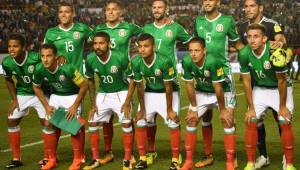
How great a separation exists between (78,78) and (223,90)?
1.80 metres

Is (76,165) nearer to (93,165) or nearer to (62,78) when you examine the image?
(93,165)

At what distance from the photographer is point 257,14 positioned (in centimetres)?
845

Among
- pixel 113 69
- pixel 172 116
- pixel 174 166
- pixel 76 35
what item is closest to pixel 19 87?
pixel 76 35

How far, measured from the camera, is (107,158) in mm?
8750

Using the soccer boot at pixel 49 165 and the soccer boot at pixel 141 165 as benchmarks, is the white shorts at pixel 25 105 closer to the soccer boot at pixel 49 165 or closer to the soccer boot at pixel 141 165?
the soccer boot at pixel 49 165

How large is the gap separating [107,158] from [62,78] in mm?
1290

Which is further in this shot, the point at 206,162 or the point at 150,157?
the point at 150,157

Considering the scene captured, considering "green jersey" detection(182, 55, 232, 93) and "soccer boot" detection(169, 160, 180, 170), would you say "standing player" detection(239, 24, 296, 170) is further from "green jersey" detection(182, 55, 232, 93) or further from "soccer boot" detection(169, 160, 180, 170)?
"soccer boot" detection(169, 160, 180, 170)

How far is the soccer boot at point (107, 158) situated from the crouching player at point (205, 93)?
4.09ft

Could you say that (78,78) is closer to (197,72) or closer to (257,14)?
(197,72)

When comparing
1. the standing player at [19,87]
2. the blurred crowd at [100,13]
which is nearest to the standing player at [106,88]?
the standing player at [19,87]

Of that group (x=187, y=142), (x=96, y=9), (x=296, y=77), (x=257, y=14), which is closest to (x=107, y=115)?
(x=187, y=142)

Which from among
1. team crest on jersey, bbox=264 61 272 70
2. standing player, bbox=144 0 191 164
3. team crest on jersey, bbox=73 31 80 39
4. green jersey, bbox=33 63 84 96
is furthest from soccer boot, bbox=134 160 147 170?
team crest on jersey, bbox=73 31 80 39

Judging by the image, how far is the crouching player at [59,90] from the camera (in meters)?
8.16
